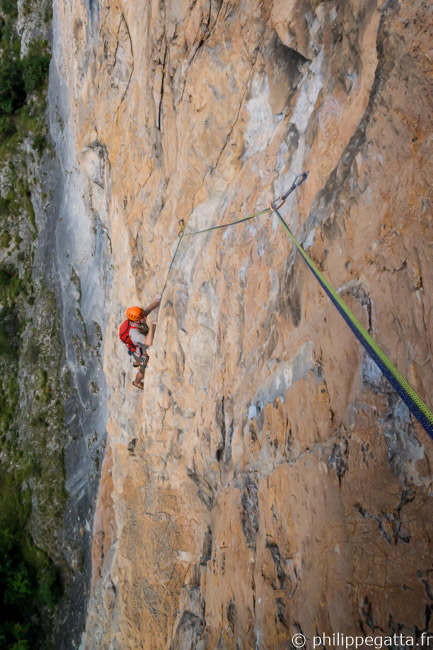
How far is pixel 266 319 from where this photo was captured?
4680mm

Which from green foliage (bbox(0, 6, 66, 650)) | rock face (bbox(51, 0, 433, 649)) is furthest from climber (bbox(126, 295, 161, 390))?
green foliage (bbox(0, 6, 66, 650))

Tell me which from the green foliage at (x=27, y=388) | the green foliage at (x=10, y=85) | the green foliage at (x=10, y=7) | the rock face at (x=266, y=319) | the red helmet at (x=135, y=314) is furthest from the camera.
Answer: the green foliage at (x=10, y=7)

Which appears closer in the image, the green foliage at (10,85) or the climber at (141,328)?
the climber at (141,328)

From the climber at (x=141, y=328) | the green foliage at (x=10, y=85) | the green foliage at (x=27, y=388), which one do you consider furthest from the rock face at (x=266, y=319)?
the green foliage at (x=10, y=85)

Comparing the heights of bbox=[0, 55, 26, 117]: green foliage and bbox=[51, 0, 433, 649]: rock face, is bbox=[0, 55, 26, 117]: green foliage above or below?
above

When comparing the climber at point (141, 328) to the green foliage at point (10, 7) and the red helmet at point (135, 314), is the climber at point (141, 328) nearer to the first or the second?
the red helmet at point (135, 314)

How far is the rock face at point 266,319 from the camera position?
9.48 feet

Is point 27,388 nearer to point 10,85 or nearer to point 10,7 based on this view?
point 10,85

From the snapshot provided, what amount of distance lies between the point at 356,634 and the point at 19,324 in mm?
15491

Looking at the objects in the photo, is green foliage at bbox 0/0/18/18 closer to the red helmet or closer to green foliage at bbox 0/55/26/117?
green foliage at bbox 0/55/26/117

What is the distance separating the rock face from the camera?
9.48 feet

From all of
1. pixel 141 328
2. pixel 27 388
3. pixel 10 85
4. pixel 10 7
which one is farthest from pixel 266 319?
pixel 10 7

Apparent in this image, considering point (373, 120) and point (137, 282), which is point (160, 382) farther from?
point (373, 120)

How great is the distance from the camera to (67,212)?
45.1 ft
